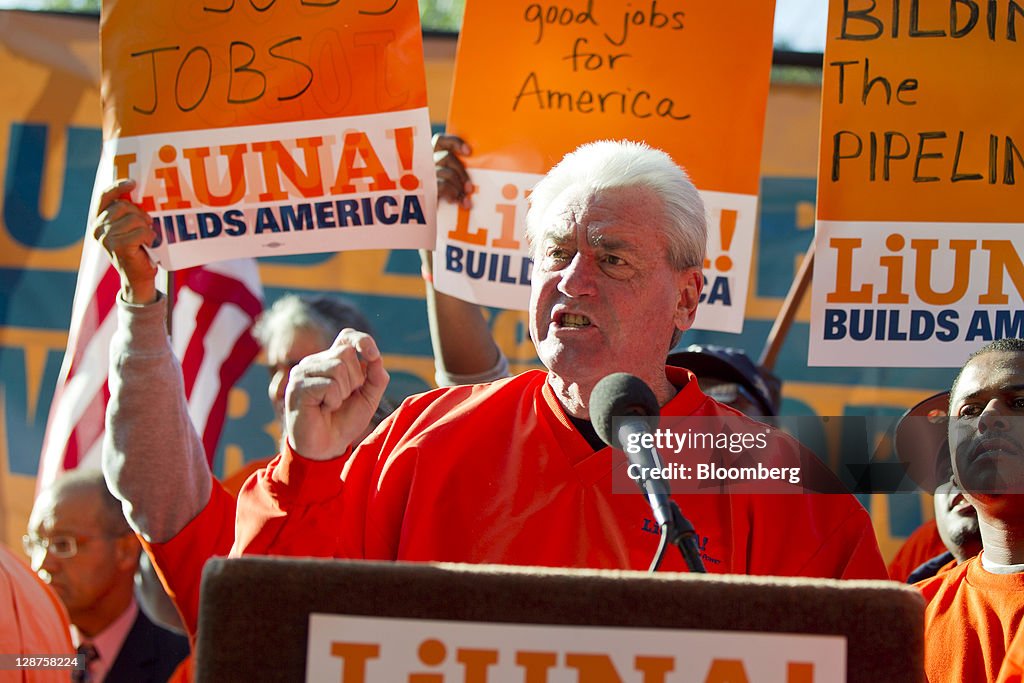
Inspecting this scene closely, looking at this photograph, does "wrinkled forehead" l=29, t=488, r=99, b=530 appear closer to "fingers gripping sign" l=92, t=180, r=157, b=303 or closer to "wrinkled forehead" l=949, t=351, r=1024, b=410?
"fingers gripping sign" l=92, t=180, r=157, b=303

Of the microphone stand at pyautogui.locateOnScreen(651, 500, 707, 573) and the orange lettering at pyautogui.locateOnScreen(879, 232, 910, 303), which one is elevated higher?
the orange lettering at pyautogui.locateOnScreen(879, 232, 910, 303)

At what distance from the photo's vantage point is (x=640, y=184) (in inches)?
98.8

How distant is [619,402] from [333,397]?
49cm

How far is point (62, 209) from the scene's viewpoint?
17.3ft

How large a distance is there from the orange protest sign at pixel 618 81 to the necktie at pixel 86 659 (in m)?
1.80

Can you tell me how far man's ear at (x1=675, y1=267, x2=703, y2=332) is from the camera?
2613mm

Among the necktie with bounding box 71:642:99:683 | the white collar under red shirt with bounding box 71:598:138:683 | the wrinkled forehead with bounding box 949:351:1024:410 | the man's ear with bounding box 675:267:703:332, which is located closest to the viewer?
the man's ear with bounding box 675:267:703:332

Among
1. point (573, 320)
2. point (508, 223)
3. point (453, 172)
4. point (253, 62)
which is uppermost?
point (253, 62)

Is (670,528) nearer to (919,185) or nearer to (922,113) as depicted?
(919,185)

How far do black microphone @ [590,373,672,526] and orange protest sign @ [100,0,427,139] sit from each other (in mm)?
1834

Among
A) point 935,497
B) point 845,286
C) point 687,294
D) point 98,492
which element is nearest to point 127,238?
point 98,492

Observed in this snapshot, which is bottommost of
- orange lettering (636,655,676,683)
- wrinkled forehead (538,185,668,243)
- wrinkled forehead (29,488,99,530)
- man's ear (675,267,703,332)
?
orange lettering (636,655,676,683)

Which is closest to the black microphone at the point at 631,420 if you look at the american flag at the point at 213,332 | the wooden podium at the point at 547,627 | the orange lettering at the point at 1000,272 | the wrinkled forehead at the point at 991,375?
the wooden podium at the point at 547,627

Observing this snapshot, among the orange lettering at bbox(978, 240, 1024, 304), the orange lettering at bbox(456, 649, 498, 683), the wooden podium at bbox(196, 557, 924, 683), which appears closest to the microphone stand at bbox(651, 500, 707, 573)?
the wooden podium at bbox(196, 557, 924, 683)
